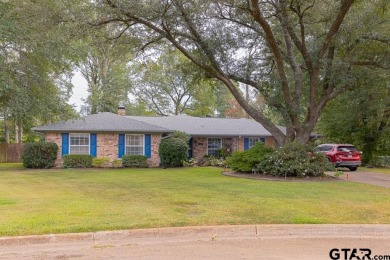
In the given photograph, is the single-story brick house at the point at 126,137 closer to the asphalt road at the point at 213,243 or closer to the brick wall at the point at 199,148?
the brick wall at the point at 199,148

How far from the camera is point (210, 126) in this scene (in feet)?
101

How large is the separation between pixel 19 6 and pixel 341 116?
21.7 metres

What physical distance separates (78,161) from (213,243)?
18.3m

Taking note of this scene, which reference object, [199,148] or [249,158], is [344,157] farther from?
[199,148]

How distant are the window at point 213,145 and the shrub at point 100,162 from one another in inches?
302

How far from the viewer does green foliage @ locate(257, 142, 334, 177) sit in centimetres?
1770

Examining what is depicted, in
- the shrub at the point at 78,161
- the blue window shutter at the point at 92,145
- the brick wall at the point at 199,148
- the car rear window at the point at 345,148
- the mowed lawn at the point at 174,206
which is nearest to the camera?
the mowed lawn at the point at 174,206

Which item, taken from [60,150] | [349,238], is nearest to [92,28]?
[60,150]

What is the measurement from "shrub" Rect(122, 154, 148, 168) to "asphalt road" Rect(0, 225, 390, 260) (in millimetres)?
17727

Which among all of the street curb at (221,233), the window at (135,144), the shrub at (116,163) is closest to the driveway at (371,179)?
Result: the street curb at (221,233)

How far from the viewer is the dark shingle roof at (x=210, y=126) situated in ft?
94.1

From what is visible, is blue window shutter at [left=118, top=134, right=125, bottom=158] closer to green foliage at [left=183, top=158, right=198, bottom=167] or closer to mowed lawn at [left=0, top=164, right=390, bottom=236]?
green foliage at [left=183, top=158, right=198, bottom=167]

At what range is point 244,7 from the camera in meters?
17.9

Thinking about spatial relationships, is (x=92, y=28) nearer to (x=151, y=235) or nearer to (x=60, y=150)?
(x=60, y=150)
